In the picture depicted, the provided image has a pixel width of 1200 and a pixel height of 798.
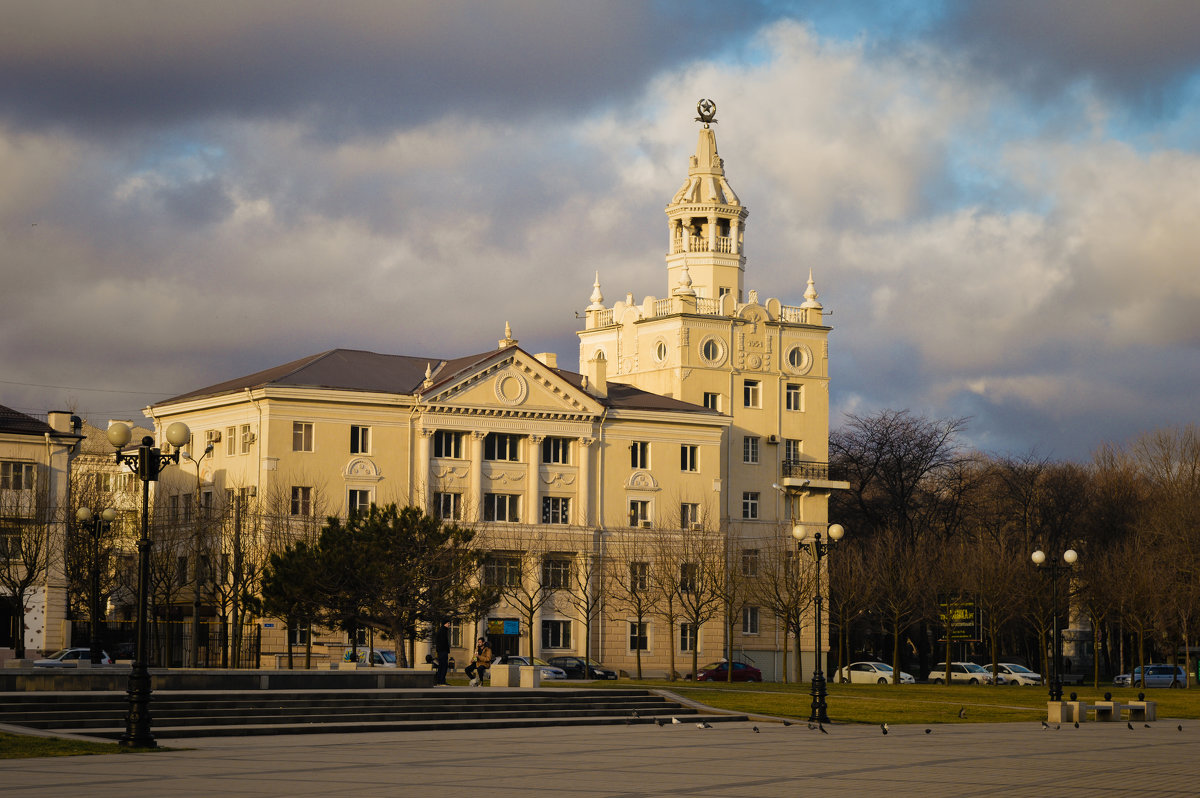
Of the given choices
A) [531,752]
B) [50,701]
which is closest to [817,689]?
[531,752]

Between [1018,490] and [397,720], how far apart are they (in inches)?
3060

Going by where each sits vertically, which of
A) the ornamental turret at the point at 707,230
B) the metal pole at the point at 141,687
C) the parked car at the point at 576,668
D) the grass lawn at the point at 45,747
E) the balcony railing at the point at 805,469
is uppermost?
the ornamental turret at the point at 707,230

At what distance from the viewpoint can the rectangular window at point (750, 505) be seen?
98438mm

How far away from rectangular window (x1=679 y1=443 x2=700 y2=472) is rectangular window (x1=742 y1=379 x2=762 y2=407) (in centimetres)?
747

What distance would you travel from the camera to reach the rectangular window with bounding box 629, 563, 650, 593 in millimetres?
86562

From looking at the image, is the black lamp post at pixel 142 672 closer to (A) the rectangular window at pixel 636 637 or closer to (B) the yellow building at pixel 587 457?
(B) the yellow building at pixel 587 457

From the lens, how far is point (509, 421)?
289 feet

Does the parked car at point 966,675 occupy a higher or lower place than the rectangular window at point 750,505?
lower

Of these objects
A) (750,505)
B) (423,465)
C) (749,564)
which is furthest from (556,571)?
(750,505)

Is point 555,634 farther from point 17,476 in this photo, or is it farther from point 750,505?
point 17,476

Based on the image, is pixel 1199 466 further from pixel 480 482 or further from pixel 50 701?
pixel 50 701

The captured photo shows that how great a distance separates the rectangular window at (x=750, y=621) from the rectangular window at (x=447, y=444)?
777 inches

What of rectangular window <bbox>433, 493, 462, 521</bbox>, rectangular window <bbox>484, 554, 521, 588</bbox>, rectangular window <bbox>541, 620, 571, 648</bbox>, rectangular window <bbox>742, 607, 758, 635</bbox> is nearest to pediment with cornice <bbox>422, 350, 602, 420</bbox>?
rectangular window <bbox>433, 493, 462, 521</bbox>

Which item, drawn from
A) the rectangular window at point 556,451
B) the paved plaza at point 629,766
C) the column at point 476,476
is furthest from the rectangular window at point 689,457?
the paved plaza at point 629,766
